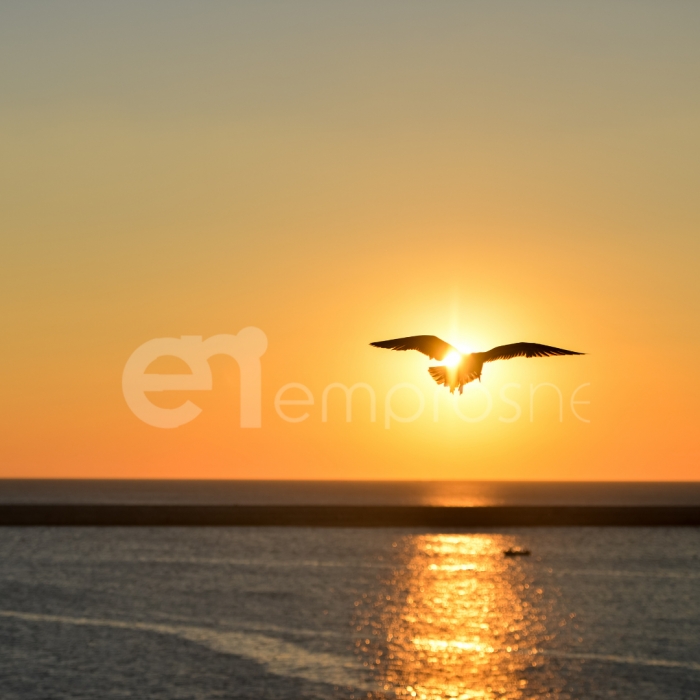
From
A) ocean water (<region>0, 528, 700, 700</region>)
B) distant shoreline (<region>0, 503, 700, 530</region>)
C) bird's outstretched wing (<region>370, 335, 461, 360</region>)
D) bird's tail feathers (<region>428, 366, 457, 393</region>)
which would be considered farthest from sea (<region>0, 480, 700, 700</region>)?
distant shoreline (<region>0, 503, 700, 530</region>)

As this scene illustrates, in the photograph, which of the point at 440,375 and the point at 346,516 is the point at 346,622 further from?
the point at 346,516

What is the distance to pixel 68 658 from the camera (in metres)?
54.2

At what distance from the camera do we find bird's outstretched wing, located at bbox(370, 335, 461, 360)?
29.9 metres

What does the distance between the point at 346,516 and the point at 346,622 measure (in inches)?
3666

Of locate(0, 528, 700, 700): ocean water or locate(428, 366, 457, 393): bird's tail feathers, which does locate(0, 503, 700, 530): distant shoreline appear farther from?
locate(428, 366, 457, 393): bird's tail feathers

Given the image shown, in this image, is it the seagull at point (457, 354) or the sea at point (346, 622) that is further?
the sea at point (346, 622)

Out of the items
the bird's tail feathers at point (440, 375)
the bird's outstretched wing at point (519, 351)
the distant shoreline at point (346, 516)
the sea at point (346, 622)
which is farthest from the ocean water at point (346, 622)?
the distant shoreline at point (346, 516)

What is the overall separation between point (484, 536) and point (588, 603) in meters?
65.8

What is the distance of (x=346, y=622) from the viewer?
65.1m

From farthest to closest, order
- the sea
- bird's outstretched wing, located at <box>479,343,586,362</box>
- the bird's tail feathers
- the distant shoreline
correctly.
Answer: the distant shoreline, the sea, the bird's tail feathers, bird's outstretched wing, located at <box>479,343,586,362</box>

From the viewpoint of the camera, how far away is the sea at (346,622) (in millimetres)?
48438

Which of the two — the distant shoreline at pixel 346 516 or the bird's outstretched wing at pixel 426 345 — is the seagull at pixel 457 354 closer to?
the bird's outstretched wing at pixel 426 345

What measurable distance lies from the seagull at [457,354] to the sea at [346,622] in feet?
62.3

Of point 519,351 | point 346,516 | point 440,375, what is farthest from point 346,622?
point 346,516
